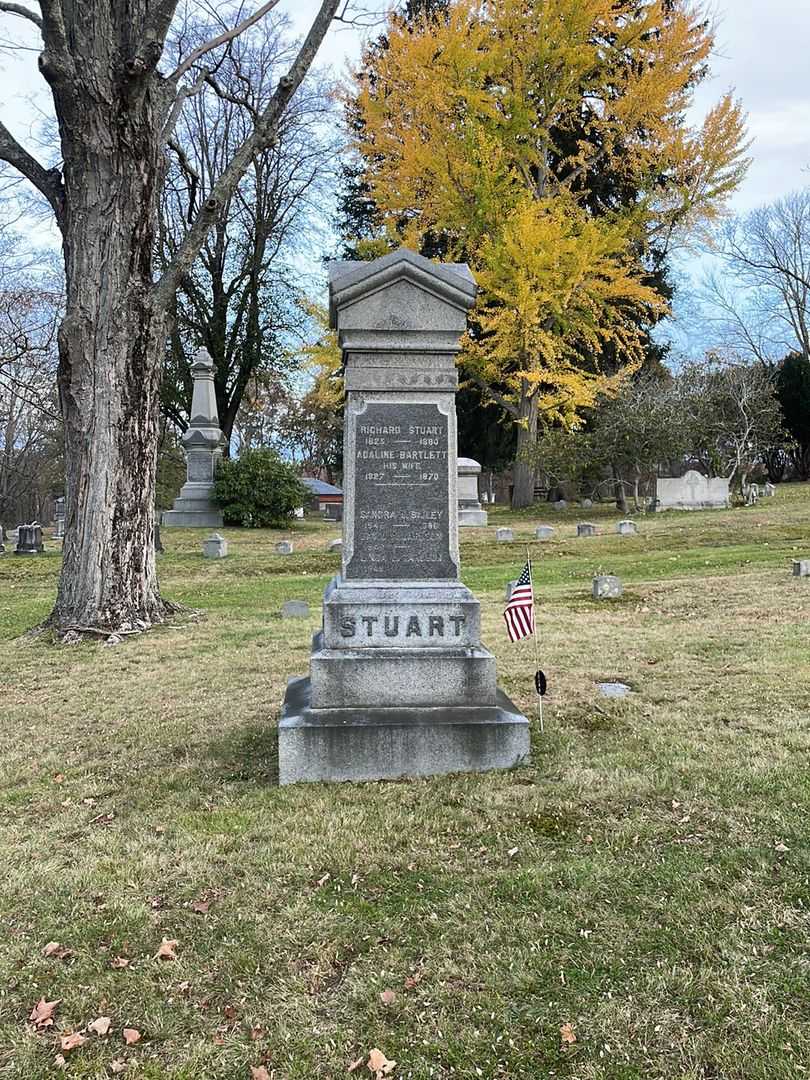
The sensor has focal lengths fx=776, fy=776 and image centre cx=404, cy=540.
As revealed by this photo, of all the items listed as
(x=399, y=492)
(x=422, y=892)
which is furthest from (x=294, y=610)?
(x=422, y=892)

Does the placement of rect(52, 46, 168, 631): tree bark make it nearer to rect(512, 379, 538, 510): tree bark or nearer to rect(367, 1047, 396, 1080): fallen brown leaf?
rect(367, 1047, 396, 1080): fallen brown leaf

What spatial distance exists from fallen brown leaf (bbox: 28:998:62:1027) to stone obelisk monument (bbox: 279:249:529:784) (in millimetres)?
1933

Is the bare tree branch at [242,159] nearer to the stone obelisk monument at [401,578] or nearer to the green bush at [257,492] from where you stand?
the stone obelisk monument at [401,578]

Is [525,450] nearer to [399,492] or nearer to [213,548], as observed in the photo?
[213,548]

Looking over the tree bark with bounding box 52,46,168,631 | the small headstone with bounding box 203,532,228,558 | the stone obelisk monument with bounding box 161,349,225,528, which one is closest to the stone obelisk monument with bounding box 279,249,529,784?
the tree bark with bounding box 52,46,168,631

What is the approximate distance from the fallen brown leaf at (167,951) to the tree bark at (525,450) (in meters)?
21.8

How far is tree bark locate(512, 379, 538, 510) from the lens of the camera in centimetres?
Result: 2402

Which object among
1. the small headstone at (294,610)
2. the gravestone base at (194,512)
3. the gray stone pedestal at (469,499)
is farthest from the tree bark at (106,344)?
the gravestone base at (194,512)

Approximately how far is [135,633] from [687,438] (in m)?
17.8

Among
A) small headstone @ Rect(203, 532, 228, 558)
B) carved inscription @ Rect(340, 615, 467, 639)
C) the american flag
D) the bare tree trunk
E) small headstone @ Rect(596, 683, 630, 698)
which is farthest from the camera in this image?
small headstone @ Rect(203, 532, 228, 558)

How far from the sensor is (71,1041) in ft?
7.61

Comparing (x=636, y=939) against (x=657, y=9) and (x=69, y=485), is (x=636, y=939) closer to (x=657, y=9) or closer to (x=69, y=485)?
(x=69, y=485)

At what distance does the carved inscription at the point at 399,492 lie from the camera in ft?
16.0

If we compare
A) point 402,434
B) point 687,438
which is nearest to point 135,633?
point 402,434
